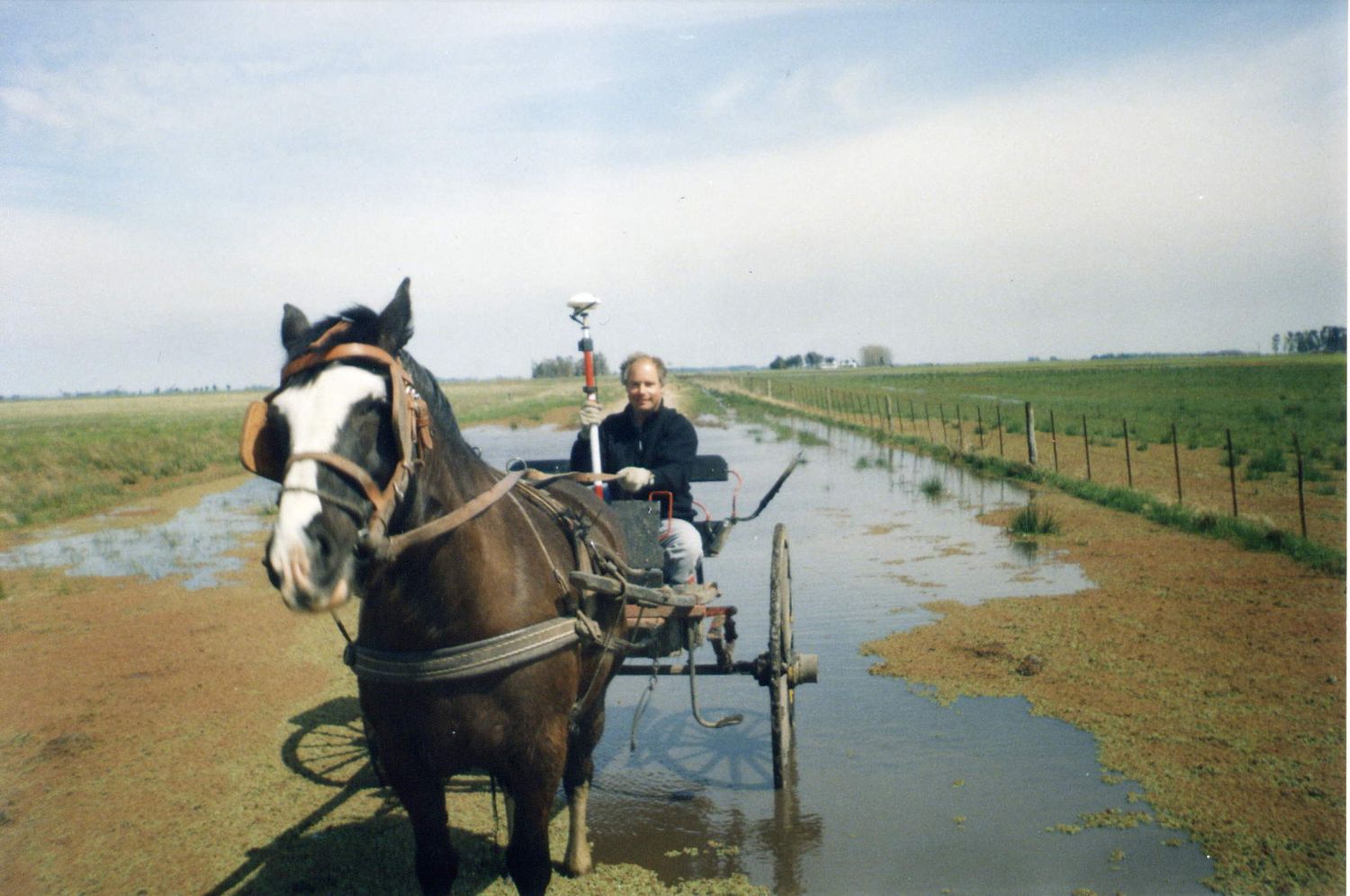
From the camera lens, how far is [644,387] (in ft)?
16.8

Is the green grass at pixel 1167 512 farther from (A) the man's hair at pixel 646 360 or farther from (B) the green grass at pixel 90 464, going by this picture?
(B) the green grass at pixel 90 464

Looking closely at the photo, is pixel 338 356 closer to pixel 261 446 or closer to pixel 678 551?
pixel 261 446

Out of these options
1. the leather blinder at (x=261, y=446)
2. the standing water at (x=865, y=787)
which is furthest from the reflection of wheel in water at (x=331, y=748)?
the leather blinder at (x=261, y=446)

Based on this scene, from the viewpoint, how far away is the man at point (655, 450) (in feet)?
16.8

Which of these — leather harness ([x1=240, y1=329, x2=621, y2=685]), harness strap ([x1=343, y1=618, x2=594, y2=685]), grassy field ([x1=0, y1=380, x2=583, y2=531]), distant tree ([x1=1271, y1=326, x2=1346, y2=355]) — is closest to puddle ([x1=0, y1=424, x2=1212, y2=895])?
leather harness ([x1=240, y1=329, x2=621, y2=685])

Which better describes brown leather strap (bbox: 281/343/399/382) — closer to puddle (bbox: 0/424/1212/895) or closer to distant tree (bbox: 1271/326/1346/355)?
puddle (bbox: 0/424/1212/895)

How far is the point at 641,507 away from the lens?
15.1 feet

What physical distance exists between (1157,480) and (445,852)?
17.9 metres

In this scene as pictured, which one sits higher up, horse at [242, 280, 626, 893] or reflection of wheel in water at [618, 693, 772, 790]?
horse at [242, 280, 626, 893]

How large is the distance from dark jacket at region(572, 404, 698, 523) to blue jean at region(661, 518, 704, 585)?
238mm

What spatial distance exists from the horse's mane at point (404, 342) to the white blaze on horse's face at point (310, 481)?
15 centimetres

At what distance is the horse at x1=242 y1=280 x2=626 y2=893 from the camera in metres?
2.31

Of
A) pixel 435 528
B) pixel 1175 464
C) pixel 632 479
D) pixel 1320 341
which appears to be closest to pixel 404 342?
pixel 435 528

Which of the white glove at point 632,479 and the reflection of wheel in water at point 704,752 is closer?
Answer: the white glove at point 632,479
